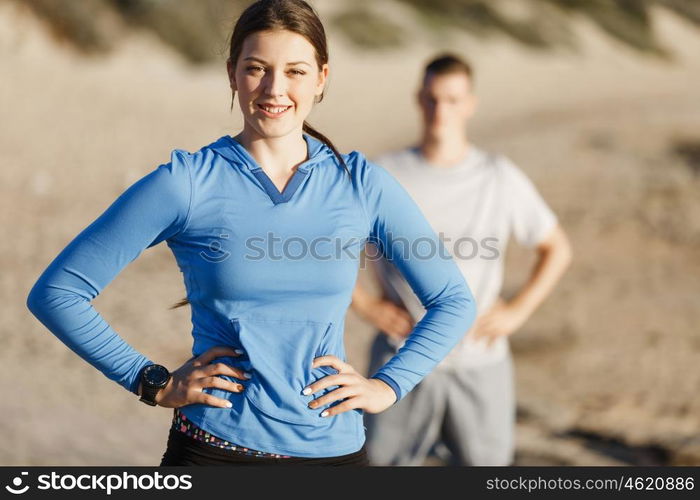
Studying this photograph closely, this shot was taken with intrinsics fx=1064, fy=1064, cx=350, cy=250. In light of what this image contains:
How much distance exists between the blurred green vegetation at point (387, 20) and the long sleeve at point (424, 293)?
19540 millimetres

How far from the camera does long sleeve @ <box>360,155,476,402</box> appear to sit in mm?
2275

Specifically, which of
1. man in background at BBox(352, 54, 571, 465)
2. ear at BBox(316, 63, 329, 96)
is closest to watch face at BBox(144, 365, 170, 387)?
ear at BBox(316, 63, 329, 96)

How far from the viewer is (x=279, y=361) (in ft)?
6.95

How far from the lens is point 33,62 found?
868 inches

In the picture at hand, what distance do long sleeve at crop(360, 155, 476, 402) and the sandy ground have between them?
20.9 inches

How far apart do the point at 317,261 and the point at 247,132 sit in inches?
12.1

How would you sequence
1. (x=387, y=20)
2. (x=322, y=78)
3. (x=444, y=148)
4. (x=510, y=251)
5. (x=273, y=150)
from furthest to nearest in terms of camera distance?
(x=387, y=20) < (x=510, y=251) < (x=444, y=148) < (x=322, y=78) < (x=273, y=150)

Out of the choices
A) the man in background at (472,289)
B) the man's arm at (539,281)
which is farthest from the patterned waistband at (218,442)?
the man's arm at (539,281)

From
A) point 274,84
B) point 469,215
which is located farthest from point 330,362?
point 469,215

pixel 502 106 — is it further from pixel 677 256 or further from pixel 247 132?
pixel 247 132

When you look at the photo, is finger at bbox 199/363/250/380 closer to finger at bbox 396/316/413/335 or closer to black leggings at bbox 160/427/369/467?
black leggings at bbox 160/427/369/467

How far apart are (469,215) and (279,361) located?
186 centimetres

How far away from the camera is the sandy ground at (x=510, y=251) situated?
6.43 meters

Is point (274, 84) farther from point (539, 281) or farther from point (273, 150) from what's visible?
point (539, 281)
